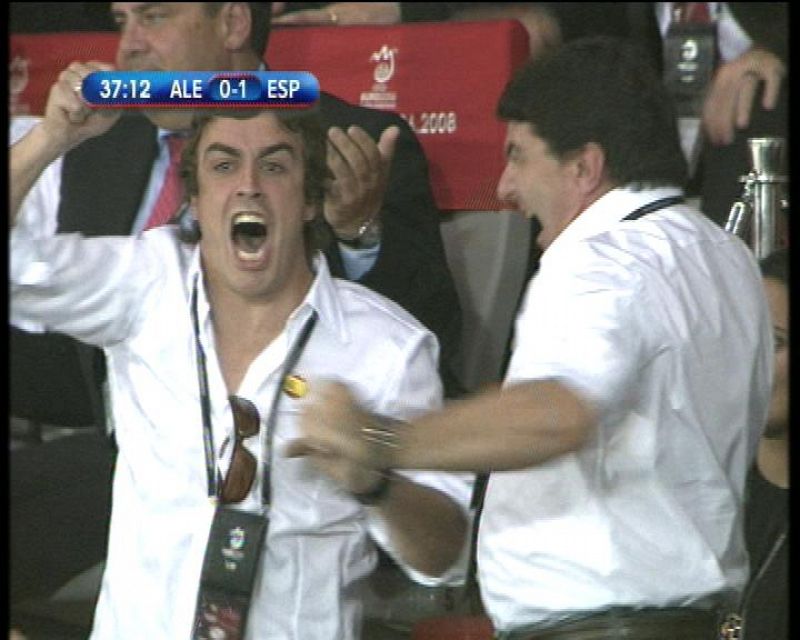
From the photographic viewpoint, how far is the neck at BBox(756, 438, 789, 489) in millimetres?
1627

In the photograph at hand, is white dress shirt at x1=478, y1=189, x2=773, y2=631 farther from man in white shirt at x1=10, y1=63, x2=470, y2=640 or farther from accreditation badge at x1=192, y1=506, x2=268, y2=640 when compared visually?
accreditation badge at x1=192, y1=506, x2=268, y2=640

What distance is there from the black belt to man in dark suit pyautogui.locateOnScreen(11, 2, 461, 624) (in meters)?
0.28

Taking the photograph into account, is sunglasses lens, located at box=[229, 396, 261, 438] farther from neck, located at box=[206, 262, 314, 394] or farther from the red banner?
the red banner

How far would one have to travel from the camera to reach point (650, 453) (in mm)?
1383

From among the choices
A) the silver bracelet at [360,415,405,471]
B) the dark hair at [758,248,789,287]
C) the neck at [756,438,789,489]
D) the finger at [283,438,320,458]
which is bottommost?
the neck at [756,438,789,489]

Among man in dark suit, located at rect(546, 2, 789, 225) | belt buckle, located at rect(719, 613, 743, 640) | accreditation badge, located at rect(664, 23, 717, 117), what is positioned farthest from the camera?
accreditation badge, located at rect(664, 23, 717, 117)

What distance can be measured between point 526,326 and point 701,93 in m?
0.62

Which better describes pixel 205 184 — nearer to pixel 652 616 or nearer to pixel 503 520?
pixel 503 520

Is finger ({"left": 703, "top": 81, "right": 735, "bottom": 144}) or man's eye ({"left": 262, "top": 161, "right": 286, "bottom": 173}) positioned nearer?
man's eye ({"left": 262, "top": 161, "right": 286, "bottom": 173})

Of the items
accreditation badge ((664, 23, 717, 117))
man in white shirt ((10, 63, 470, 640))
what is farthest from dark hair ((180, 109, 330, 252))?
accreditation badge ((664, 23, 717, 117))

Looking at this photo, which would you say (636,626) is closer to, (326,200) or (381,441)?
(381,441)

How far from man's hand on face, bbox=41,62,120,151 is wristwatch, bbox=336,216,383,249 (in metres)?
0.27

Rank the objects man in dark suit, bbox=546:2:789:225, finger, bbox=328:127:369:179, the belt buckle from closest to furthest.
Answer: the belt buckle → finger, bbox=328:127:369:179 → man in dark suit, bbox=546:2:789:225

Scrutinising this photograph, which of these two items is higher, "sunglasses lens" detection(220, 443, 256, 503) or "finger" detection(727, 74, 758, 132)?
"finger" detection(727, 74, 758, 132)
